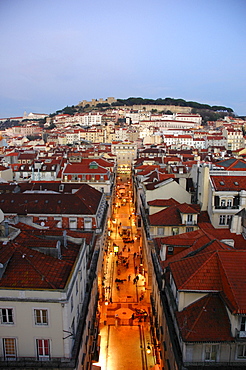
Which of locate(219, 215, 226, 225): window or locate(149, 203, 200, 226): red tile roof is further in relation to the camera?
locate(149, 203, 200, 226): red tile roof

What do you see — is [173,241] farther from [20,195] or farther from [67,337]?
[20,195]


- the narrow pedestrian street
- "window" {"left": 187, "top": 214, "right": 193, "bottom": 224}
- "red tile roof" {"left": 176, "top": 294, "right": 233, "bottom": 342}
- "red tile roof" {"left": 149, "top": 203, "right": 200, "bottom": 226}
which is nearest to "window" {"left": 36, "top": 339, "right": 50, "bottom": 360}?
"red tile roof" {"left": 176, "top": 294, "right": 233, "bottom": 342}

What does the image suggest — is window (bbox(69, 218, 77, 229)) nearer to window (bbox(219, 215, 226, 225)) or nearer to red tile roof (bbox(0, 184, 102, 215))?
red tile roof (bbox(0, 184, 102, 215))

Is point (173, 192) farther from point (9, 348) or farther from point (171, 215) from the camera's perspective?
point (9, 348)

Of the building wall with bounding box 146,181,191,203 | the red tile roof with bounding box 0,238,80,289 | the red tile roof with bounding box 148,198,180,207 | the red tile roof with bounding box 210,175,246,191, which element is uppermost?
the red tile roof with bounding box 210,175,246,191

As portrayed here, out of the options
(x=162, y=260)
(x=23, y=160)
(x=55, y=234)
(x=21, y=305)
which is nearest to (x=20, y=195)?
(x=55, y=234)

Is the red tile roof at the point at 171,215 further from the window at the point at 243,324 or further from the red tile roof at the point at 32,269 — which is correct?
the window at the point at 243,324

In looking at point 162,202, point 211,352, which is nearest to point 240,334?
point 211,352
